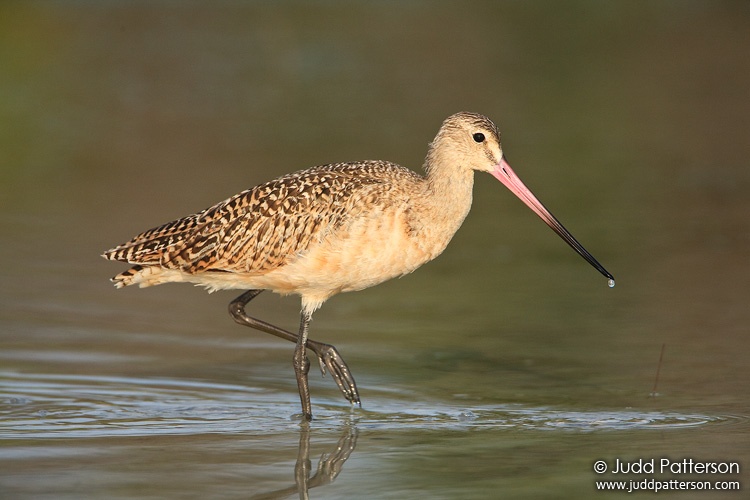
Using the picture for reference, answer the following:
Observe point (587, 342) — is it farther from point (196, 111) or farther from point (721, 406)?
point (196, 111)

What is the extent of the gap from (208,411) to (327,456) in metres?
1.07

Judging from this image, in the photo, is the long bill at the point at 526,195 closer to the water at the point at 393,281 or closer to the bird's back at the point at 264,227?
the bird's back at the point at 264,227

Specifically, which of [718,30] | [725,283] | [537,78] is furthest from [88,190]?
[718,30]

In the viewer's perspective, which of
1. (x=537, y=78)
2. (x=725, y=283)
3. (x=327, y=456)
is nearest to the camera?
(x=327, y=456)

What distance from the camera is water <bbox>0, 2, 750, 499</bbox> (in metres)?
6.52

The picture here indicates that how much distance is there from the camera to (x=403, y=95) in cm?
1792

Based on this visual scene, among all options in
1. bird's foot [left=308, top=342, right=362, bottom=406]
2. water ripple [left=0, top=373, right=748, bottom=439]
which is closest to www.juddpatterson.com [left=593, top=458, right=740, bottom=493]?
water ripple [left=0, top=373, right=748, bottom=439]

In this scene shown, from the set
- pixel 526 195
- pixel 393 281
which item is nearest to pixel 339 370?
pixel 526 195

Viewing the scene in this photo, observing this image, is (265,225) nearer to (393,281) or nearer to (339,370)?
(339,370)

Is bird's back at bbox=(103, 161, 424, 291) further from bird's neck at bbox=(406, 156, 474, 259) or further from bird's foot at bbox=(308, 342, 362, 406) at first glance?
bird's foot at bbox=(308, 342, 362, 406)

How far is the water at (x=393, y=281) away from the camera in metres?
6.52

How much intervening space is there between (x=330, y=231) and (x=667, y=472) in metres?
2.37

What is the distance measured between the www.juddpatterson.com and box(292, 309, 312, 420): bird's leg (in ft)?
5.83

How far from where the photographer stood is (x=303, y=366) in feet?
25.2
